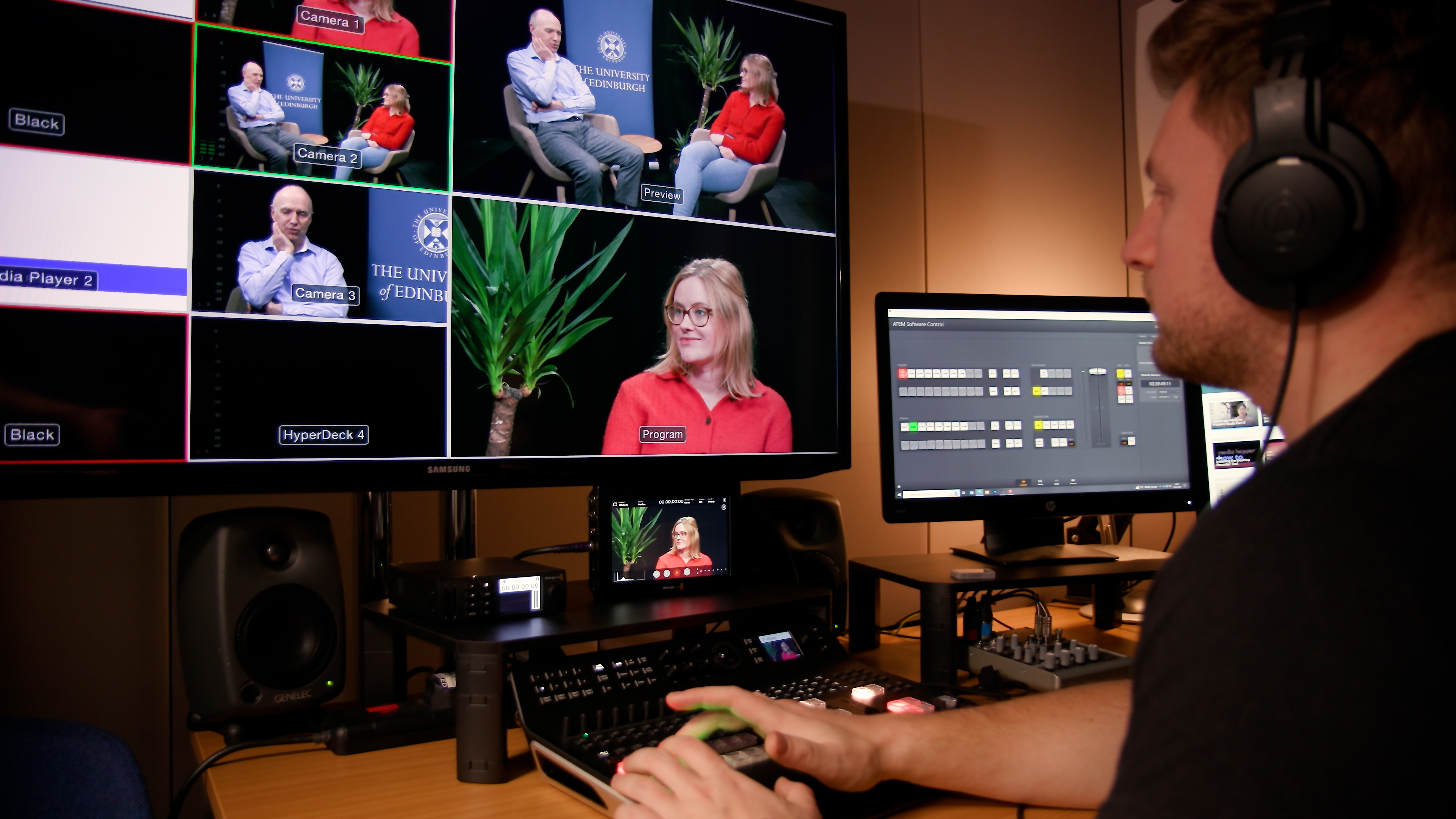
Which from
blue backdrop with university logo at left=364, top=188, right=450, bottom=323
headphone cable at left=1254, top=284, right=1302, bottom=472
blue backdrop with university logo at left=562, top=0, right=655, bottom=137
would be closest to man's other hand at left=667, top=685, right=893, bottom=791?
headphone cable at left=1254, top=284, right=1302, bottom=472

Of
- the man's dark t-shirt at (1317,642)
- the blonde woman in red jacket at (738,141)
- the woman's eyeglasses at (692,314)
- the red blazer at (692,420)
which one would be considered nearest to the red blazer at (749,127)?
the blonde woman in red jacket at (738,141)

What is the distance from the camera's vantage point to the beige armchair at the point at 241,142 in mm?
1044

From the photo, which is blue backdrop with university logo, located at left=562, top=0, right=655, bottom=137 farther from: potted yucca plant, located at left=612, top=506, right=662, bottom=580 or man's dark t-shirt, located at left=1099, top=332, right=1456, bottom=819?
man's dark t-shirt, located at left=1099, top=332, right=1456, bottom=819

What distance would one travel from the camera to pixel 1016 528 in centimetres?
151

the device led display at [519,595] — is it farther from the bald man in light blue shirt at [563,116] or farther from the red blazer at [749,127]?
the red blazer at [749,127]

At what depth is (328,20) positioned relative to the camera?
1102mm

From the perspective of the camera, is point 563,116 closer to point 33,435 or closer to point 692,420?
point 692,420

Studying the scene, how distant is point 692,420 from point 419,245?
1.50ft

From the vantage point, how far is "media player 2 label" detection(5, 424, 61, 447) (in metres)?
0.95

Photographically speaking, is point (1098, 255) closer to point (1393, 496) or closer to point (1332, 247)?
point (1332, 247)

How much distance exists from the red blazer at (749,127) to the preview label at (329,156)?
1.76 feet

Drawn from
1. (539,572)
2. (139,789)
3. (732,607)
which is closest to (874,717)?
(732,607)

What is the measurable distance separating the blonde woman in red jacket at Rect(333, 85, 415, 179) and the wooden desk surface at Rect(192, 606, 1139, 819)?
695mm

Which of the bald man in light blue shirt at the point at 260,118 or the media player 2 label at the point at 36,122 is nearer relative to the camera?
the media player 2 label at the point at 36,122
